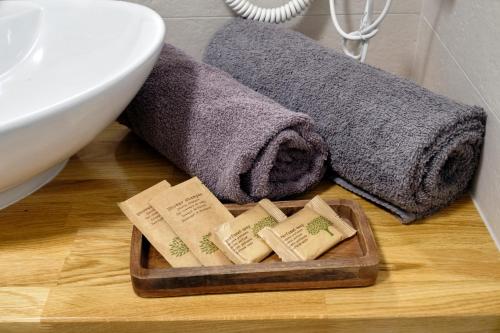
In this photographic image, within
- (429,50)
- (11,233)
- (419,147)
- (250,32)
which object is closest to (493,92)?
(419,147)

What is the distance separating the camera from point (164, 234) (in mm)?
708

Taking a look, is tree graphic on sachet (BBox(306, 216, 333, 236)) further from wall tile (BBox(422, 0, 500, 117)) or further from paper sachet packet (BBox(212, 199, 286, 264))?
wall tile (BBox(422, 0, 500, 117))

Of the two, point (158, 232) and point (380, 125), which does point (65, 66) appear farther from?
point (380, 125)

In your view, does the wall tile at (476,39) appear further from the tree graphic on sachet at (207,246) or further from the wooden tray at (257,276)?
the tree graphic on sachet at (207,246)

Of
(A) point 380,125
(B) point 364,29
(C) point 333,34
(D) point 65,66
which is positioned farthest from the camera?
(C) point 333,34

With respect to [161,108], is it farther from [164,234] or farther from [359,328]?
[359,328]

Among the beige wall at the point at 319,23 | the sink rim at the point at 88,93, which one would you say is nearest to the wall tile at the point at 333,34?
the beige wall at the point at 319,23

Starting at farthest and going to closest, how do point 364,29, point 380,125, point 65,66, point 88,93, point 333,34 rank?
1. point 333,34
2. point 364,29
3. point 65,66
4. point 380,125
5. point 88,93

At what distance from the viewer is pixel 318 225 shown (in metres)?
0.72

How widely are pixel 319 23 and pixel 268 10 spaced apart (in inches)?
4.3

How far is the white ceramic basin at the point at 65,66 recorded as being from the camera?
2.16 feet

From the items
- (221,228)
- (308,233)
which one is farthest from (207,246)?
(308,233)

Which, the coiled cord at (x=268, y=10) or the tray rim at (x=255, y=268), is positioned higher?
the coiled cord at (x=268, y=10)

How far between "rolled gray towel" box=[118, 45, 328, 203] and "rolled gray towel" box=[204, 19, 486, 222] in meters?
0.05
